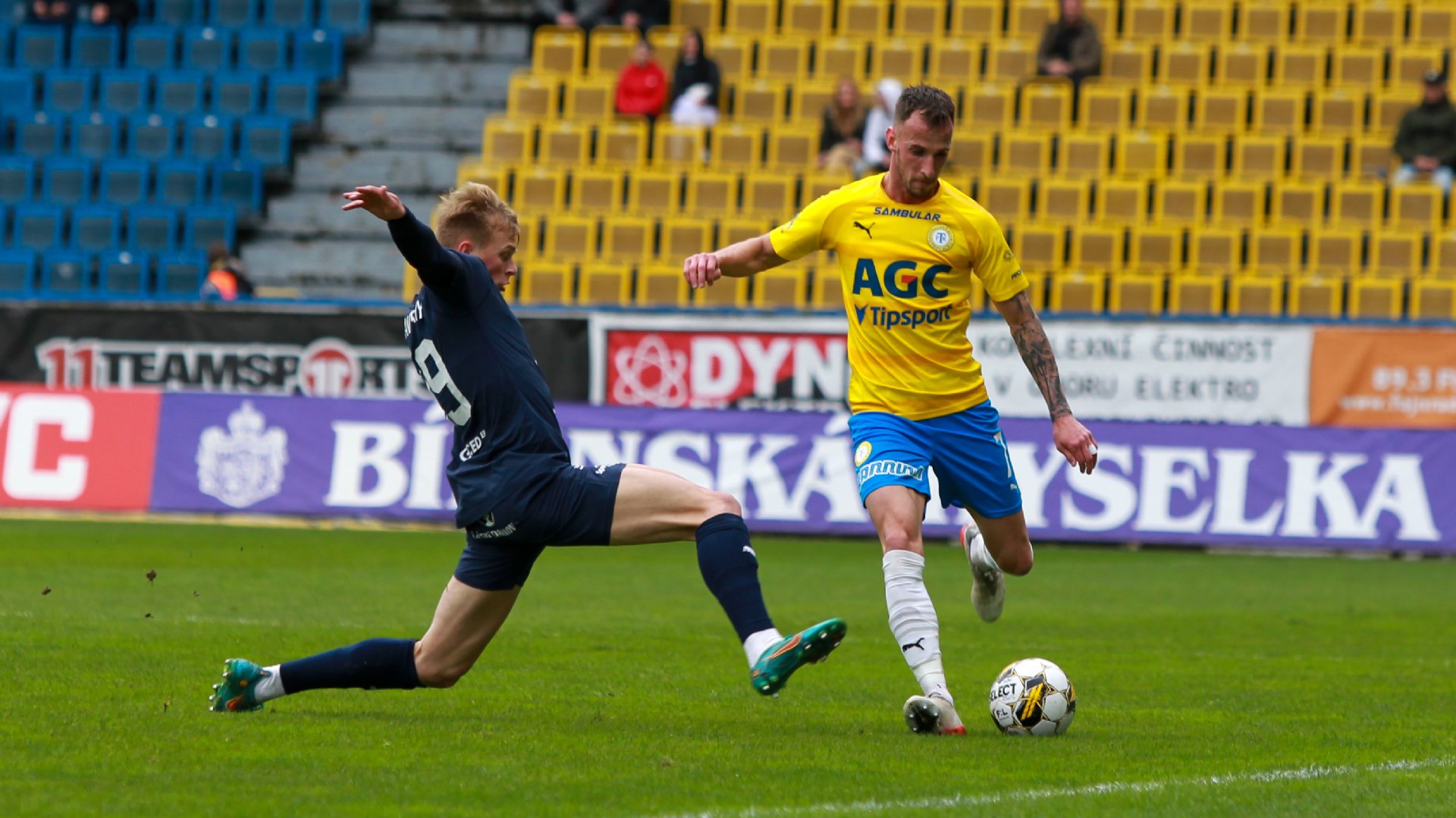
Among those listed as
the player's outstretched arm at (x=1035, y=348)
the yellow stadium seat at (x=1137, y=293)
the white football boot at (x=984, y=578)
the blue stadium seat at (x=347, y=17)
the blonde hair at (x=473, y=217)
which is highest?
the blue stadium seat at (x=347, y=17)

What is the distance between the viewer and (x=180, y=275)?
22547 millimetres

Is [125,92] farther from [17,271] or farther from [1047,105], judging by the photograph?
[1047,105]

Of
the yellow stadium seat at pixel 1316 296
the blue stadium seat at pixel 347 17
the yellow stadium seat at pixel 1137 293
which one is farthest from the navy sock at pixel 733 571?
the blue stadium seat at pixel 347 17

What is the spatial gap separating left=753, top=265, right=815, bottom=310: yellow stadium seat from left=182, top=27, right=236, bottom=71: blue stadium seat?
28.4 ft

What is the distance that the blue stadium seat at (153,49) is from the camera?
2488 centimetres

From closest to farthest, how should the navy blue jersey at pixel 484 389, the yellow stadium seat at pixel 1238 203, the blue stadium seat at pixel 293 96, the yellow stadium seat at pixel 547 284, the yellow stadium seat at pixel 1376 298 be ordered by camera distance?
1. the navy blue jersey at pixel 484 389
2. the yellow stadium seat at pixel 1376 298
3. the yellow stadium seat at pixel 1238 203
4. the yellow stadium seat at pixel 547 284
5. the blue stadium seat at pixel 293 96

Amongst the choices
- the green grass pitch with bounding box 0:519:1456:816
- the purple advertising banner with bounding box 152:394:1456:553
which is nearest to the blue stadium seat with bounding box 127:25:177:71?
the purple advertising banner with bounding box 152:394:1456:553

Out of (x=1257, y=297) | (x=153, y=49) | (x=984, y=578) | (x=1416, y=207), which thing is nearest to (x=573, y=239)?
(x=1257, y=297)

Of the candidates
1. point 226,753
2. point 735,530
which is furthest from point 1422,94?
point 226,753

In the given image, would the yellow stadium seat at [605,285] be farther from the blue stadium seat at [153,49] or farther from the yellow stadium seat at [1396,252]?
the blue stadium seat at [153,49]

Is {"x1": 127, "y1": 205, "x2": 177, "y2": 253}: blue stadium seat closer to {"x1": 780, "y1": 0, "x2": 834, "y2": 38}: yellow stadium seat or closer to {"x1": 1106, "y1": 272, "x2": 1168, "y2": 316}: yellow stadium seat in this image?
{"x1": 780, "y1": 0, "x2": 834, "y2": 38}: yellow stadium seat

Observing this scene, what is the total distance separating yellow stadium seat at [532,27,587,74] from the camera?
76.7 feet

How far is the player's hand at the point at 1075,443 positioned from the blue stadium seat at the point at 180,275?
17.3 metres

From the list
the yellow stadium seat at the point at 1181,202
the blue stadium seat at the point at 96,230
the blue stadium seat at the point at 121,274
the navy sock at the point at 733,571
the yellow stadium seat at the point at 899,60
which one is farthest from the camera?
the blue stadium seat at the point at 96,230
